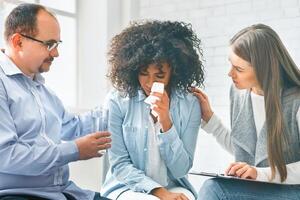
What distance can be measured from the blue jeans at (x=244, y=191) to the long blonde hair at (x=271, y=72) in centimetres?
9

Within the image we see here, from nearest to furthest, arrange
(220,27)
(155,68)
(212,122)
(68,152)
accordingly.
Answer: (68,152)
(155,68)
(212,122)
(220,27)

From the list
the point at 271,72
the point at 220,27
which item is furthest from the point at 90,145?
the point at 220,27

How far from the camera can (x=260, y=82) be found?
184 centimetres

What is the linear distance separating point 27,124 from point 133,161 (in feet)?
1.61

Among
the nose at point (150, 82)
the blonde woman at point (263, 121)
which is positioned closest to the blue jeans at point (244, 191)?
the blonde woman at point (263, 121)

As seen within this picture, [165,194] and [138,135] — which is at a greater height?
[138,135]

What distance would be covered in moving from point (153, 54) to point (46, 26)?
1.39 ft

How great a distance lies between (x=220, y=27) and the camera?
294 cm

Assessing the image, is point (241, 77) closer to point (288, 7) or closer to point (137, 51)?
point (137, 51)

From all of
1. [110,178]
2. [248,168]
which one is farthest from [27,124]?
[248,168]

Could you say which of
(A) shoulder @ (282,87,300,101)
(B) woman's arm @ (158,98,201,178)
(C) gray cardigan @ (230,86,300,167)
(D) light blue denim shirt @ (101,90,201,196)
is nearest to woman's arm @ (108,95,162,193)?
(D) light blue denim shirt @ (101,90,201,196)

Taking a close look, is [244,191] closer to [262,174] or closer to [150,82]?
[262,174]

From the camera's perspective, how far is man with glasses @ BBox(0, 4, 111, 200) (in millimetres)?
1592

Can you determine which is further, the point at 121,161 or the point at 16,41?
the point at 121,161
